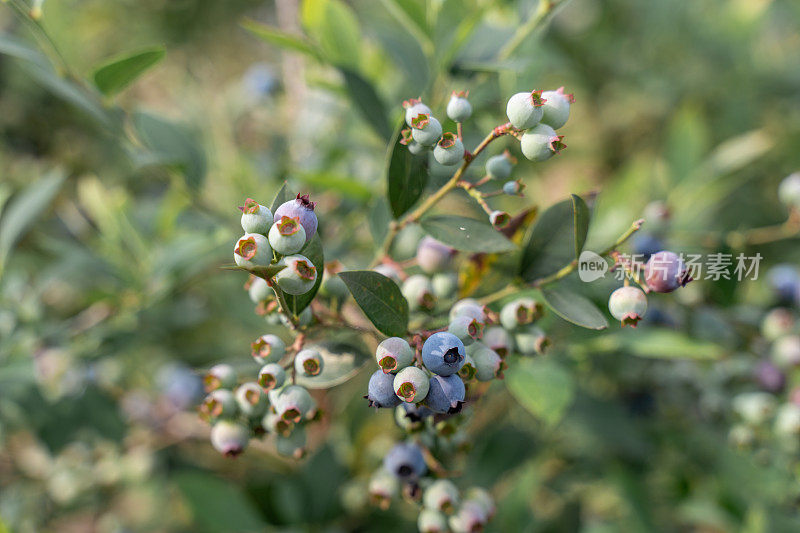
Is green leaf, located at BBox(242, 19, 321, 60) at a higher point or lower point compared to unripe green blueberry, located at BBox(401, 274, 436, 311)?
higher

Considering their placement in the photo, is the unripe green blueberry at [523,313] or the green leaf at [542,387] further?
the green leaf at [542,387]

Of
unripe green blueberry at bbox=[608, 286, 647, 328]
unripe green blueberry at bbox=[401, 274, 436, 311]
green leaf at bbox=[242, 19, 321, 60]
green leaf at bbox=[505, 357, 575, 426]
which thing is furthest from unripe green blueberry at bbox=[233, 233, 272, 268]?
green leaf at bbox=[242, 19, 321, 60]

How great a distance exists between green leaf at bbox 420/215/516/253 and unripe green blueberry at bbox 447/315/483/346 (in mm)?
→ 86

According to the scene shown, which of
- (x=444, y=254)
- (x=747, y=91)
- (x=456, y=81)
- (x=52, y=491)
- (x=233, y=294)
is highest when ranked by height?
(x=747, y=91)

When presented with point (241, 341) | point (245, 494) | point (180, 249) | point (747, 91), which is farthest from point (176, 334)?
point (747, 91)

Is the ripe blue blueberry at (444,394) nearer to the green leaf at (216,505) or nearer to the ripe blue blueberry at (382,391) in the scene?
the ripe blue blueberry at (382,391)

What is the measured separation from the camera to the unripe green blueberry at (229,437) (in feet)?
2.02

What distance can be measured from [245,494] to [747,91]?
1829mm

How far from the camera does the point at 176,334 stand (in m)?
1.74

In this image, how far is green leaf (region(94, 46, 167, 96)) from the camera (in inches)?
33.4

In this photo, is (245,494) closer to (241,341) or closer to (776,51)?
(241,341)

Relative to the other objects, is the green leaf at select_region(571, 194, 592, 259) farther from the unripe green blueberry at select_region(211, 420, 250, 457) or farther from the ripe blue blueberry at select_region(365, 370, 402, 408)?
the unripe green blueberry at select_region(211, 420, 250, 457)

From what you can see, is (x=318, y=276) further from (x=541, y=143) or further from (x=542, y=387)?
(x=542, y=387)

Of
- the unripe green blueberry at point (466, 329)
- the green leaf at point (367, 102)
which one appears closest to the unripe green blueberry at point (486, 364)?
the unripe green blueberry at point (466, 329)
